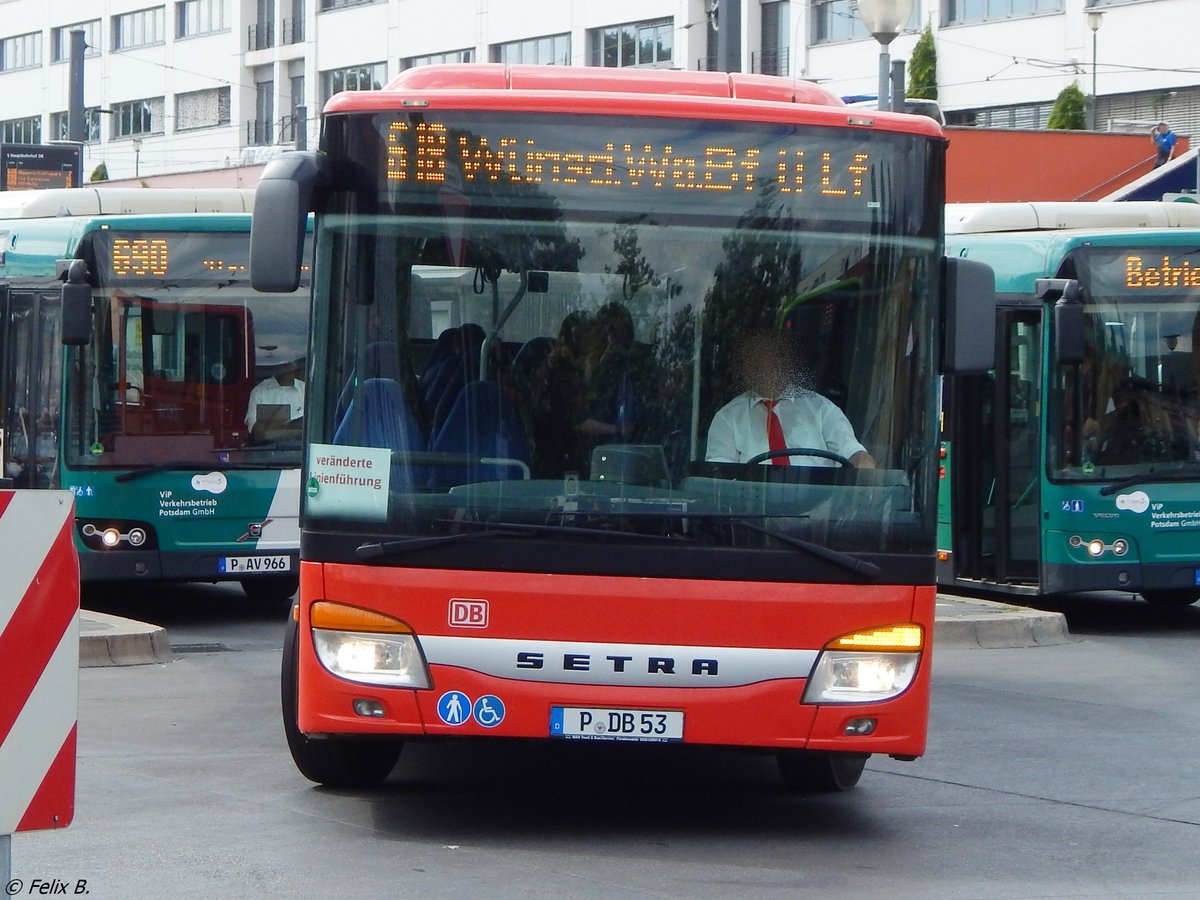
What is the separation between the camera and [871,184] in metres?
7.41

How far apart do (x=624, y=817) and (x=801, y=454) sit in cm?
166

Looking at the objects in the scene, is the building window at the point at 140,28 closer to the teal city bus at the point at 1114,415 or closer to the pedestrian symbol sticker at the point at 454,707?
the teal city bus at the point at 1114,415

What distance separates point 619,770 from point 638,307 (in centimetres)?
256

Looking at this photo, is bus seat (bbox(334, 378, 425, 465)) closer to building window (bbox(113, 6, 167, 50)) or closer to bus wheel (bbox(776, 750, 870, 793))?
bus wheel (bbox(776, 750, 870, 793))

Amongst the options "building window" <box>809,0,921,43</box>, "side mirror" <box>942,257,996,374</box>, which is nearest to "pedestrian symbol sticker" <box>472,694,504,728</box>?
"side mirror" <box>942,257,996,374</box>

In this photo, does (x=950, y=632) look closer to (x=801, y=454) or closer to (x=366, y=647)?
(x=801, y=454)

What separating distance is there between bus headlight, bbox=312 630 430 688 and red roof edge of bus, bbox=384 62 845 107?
2.04 m

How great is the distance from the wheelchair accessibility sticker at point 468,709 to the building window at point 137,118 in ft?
206

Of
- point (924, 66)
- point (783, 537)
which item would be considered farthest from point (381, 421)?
point (924, 66)

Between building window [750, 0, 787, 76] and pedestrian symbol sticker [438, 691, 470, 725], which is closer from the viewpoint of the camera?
pedestrian symbol sticker [438, 691, 470, 725]

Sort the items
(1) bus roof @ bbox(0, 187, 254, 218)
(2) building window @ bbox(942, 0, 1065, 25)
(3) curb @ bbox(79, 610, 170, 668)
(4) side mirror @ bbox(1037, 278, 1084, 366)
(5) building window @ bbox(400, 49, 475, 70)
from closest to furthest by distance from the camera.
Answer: (3) curb @ bbox(79, 610, 170, 668) < (4) side mirror @ bbox(1037, 278, 1084, 366) < (1) bus roof @ bbox(0, 187, 254, 218) < (2) building window @ bbox(942, 0, 1065, 25) < (5) building window @ bbox(400, 49, 475, 70)

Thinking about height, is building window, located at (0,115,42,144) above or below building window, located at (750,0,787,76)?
below

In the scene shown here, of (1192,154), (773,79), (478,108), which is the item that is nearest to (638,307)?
(478,108)

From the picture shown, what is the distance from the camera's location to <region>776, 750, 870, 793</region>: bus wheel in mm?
8539
